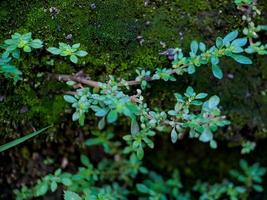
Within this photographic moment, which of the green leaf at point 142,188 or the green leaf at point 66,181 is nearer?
the green leaf at point 66,181

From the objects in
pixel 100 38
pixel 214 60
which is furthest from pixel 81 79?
pixel 214 60

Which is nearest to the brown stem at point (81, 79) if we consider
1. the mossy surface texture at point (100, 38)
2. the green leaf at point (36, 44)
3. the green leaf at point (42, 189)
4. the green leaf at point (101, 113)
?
the mossy surface texture at point (100, 38)

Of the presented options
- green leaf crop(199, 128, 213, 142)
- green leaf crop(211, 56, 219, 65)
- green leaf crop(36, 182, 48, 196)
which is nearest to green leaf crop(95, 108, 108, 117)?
green leaf crop(199, 128, 213, 142)

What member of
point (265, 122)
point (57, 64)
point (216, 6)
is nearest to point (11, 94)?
point (57, 64)

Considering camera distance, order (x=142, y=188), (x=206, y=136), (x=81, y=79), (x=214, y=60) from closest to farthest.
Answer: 1. (x=206, y=136)
2. (x=214, y=60)
3. (x=81, y=79)
4. (x=142, y=188)

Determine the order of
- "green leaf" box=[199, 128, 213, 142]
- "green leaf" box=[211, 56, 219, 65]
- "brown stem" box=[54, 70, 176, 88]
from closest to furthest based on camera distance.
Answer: "green leaf" box=[199, 128, 213, 142] → "green leaf" box=[211, 56, 219, 65] → "brown stem" box=[54, 70, 176, 88]

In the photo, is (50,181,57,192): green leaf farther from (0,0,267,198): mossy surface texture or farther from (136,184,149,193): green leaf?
(136,184,149,193): green leaf

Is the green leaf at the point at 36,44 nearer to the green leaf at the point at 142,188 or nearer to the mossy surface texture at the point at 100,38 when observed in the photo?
the mossy surface texture at the point at 100,38


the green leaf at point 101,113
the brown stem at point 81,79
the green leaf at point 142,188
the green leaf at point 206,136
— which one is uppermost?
the green leaf at point 101,113

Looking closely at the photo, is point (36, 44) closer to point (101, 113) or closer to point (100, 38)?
point (100, 38)
